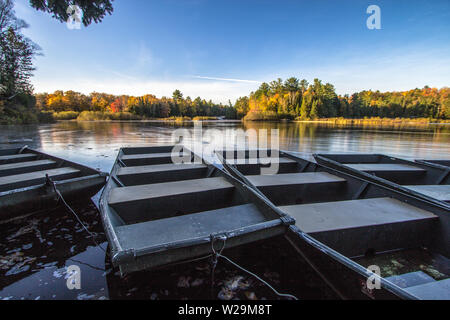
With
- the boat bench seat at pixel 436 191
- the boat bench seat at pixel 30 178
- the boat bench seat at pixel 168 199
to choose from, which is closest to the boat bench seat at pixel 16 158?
the boat bench seat at pixel 30 178

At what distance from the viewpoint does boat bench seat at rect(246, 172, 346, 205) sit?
152 inches

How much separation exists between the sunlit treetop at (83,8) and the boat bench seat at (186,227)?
33.5ft

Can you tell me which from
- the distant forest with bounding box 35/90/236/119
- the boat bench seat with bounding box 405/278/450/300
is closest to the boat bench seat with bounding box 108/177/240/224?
the boat bench seat with bounding box 405/278/450/300

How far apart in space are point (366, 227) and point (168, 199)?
266 centimetres

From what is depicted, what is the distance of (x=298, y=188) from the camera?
395cm

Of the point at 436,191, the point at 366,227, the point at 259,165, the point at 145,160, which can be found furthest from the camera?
the point at 145,160

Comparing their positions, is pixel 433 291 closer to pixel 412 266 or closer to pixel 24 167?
pixel 412 266

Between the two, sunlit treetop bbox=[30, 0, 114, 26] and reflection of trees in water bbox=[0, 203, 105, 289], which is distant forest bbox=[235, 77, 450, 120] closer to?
sunlit treetop bbox=[30, 0, 114, 26]

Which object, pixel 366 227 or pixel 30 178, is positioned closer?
pixel 366 227

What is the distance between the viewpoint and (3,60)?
93.8ft

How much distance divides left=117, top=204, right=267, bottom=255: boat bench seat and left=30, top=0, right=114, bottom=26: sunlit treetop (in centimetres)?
1020

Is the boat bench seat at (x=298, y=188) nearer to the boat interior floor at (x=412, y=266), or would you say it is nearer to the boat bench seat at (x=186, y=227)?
the boat bench seat at (x=186, y=227)

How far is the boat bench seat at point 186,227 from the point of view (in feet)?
7.18

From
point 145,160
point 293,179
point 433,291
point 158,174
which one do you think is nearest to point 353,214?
point 433,291
